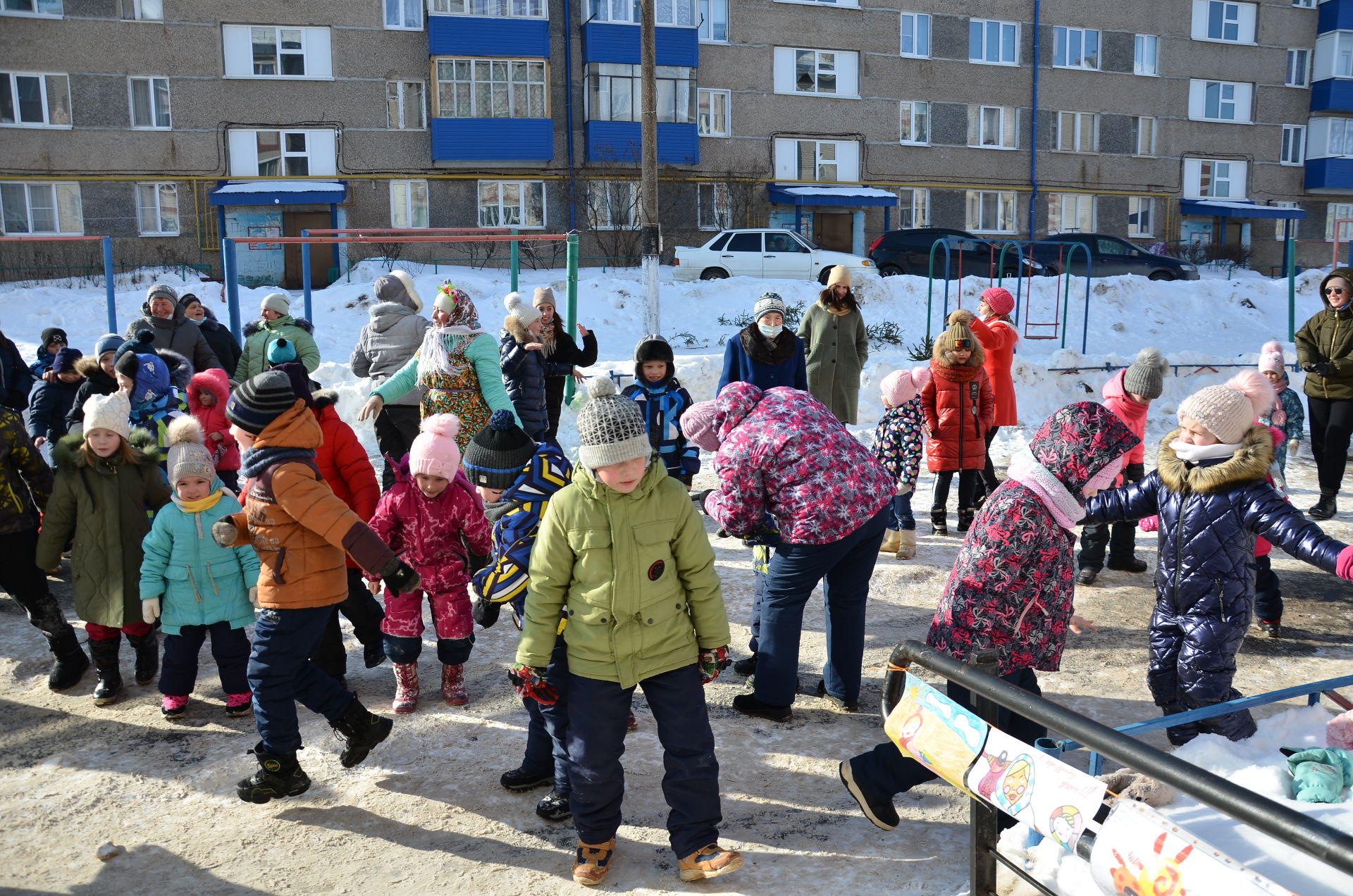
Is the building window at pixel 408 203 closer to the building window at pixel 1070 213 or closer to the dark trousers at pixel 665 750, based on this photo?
the building window at pixel 1070 213

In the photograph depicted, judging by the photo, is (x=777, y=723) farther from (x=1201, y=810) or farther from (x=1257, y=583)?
(x=1257, y=583)

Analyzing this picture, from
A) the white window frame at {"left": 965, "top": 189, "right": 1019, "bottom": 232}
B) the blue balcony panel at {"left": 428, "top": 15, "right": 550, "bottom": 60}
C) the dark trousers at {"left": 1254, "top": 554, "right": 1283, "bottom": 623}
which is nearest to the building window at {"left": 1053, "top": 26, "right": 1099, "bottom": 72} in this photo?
the white window frame at {"left": 965, "top": 189, "right": 1019, "bottom": 232}

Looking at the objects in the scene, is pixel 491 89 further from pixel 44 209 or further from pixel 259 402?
pixel 259 402

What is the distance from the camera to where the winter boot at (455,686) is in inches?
184

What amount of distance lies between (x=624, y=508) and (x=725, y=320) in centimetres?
1523

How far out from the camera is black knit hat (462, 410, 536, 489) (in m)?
3.83

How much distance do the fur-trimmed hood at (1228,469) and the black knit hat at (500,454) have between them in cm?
228

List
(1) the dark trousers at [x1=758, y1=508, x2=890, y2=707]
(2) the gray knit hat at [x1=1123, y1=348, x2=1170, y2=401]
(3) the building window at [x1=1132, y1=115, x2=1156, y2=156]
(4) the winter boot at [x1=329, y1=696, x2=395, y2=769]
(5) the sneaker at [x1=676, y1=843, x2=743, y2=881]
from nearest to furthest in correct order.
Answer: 1. (5) the sneaker at [x1=676, y1=843, x2=743, y2=881]
2. (4) the winter boot at [x1=329, y1=696, x2=395, y2=769]
3. (1) the dark trousers at [x1=758, y1=508, x2=890, y2=707]
4. (2) the gray knit hat at [x1=1123, y1=348, x2=1170, y2=401]
5. (3) the building window at [x1=1132, y1=115, x2=1156, y2=156]

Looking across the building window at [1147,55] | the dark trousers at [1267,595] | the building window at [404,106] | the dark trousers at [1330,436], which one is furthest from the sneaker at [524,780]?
the building window at [1147,55]

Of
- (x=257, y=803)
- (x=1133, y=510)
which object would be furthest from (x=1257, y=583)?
(x=257, y=803)

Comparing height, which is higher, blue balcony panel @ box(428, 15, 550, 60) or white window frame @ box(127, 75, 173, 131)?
blue balcony panel @ box(428, 15, 550, 60)

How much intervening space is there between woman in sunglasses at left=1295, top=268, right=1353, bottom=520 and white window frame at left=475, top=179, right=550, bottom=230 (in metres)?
22.8

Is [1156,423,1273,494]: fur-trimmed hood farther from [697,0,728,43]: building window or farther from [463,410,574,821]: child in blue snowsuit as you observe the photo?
[697,0,728,43]: building window

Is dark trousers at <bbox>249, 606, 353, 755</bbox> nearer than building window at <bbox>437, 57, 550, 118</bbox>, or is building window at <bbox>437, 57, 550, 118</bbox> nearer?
dark trousers at <bbox>249, 606, 353, 755</bbox>
